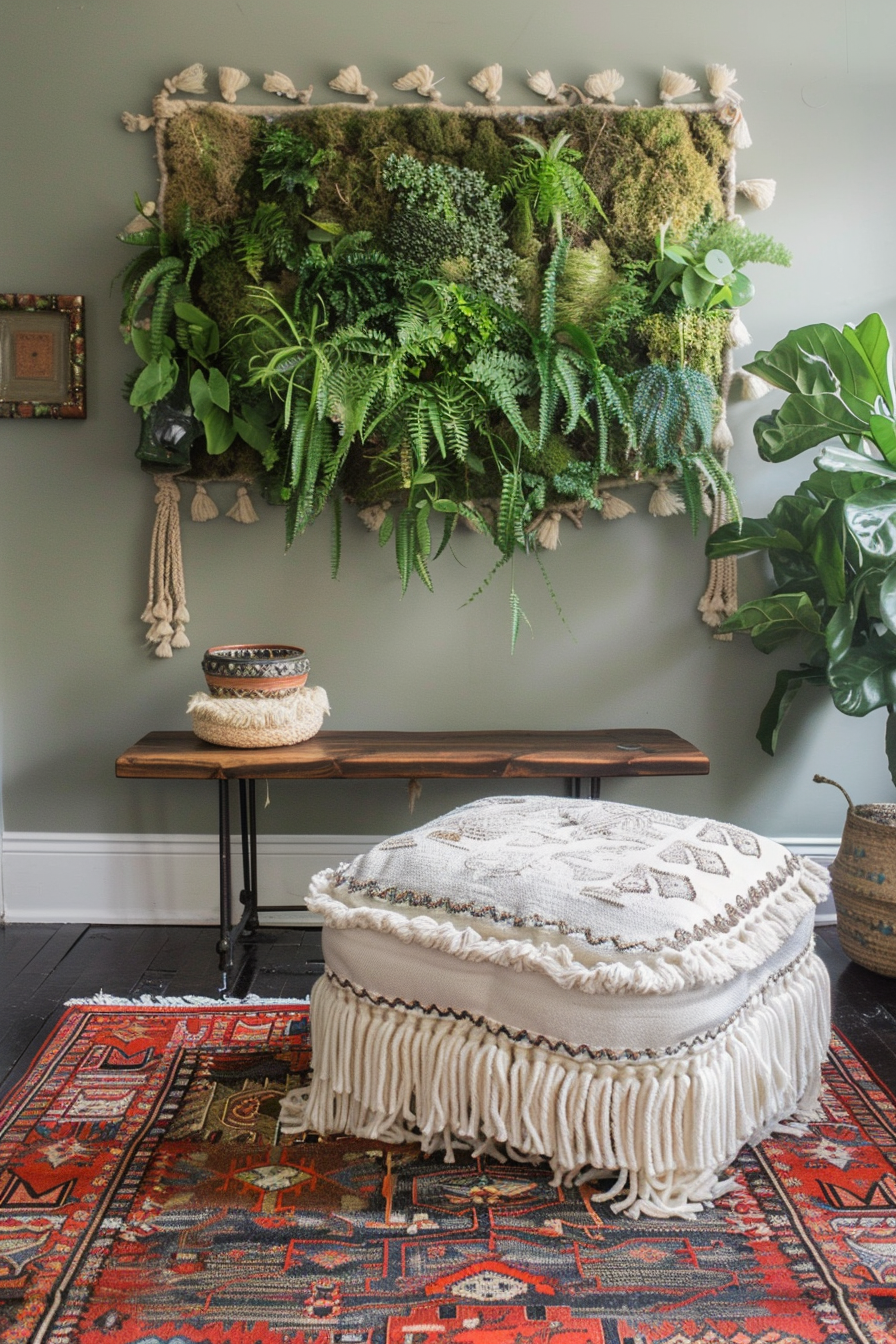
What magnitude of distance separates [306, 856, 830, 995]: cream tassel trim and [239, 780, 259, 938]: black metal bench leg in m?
0.89

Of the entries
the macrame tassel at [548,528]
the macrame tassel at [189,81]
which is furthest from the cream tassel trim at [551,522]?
the macrame tassel at [189,81]

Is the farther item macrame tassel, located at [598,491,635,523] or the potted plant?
macrame tassel, located at [598,491,635,523]

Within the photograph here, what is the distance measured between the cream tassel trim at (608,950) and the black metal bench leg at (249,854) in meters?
0.89

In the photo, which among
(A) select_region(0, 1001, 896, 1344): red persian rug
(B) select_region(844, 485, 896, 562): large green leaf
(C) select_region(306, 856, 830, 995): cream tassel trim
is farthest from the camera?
(B) select_region(844, 485, 896, 562): large green leaf

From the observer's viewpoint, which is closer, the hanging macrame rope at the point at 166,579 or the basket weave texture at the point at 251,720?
the basket weave texture at the point at 251,720

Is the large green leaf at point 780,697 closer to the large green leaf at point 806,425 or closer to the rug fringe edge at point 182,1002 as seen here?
the large green leaf at point 806,425

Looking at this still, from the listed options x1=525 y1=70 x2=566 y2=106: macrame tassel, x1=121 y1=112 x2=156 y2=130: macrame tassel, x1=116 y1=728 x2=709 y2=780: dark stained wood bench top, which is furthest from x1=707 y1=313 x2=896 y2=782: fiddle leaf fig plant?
x1=121 y1=112 x2=156 y2=130: macrame tassel

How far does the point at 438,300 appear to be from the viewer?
2344 millimetres

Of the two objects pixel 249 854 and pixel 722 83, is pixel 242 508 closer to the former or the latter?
pixel 249 854

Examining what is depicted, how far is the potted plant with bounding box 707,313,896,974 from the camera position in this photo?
217 cm

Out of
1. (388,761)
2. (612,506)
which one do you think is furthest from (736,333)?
(388,761)

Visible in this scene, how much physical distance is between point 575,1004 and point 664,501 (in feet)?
4.85

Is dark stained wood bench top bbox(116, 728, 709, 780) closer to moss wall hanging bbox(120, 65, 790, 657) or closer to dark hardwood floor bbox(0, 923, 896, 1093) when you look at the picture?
moss wall hanging bbox(120, 65, 790, 657)

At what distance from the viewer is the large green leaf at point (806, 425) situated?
86.7 inches
